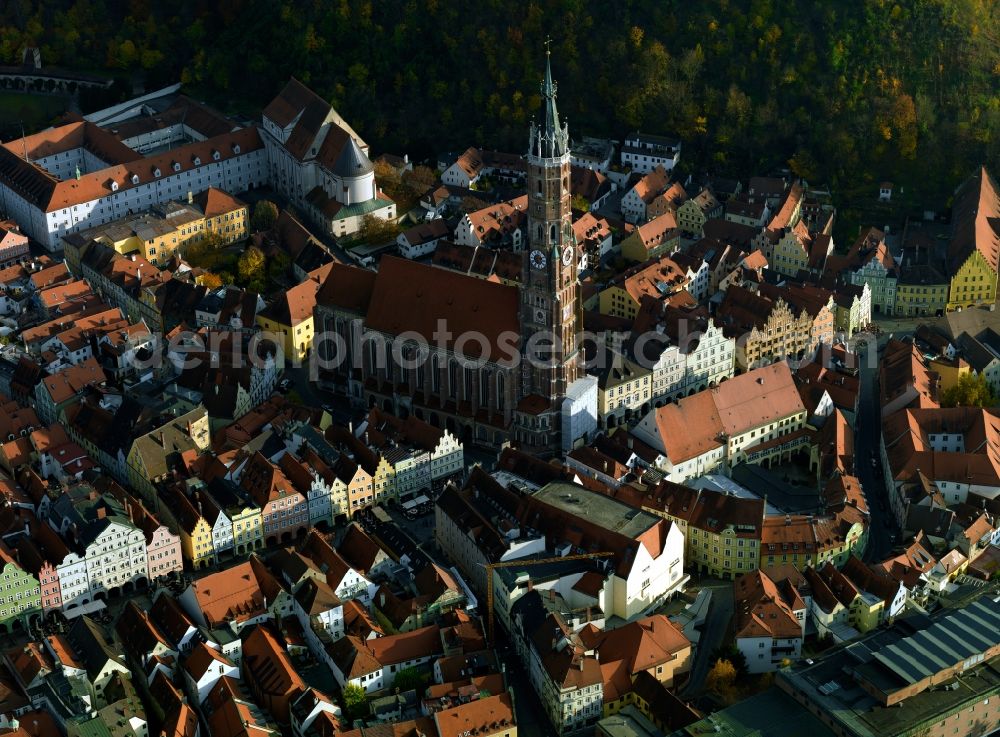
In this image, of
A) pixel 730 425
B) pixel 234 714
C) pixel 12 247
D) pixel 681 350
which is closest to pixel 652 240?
pixel 681 350

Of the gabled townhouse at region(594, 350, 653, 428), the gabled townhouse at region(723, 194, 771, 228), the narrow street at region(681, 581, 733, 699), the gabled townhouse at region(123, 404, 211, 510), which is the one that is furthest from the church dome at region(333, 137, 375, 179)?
the narrow street at region(681, 581, 733, 699)

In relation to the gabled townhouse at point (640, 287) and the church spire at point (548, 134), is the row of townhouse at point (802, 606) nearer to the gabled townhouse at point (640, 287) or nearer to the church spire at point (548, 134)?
the church spire at point (548, 134)

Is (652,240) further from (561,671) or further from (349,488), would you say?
(561,671)

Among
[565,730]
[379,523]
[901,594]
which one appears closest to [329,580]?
A: [379,523]

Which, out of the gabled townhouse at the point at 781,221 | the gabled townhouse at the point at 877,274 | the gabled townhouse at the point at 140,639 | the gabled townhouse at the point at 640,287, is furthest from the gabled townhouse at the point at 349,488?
the gabled townhouse at the point at 877,274

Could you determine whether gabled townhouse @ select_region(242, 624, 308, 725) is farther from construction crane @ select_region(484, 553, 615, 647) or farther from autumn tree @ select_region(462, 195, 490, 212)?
autumn tree @ select_region(462, 195, 490, 212)

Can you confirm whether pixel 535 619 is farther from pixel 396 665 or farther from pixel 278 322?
pixel 278 322

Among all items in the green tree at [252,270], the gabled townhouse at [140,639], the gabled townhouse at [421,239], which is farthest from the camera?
the gabled townhouse at [421,239]
